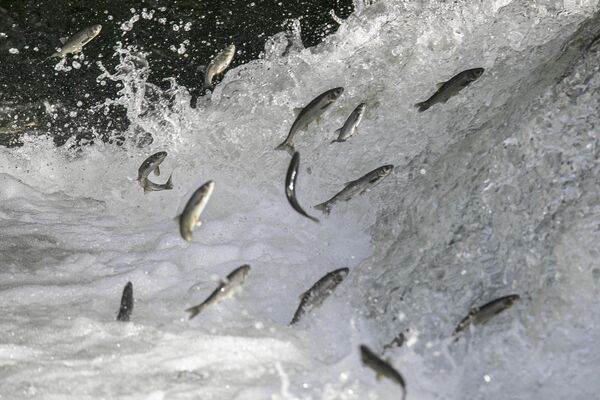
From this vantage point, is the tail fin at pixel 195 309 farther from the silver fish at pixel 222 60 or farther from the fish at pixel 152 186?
the silver fish at pixel 222 60

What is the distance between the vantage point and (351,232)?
454 centimetres

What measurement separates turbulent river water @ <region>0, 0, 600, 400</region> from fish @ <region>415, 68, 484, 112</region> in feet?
0.49

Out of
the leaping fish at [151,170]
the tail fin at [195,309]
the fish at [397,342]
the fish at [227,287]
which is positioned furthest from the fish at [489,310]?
the leaping fish at [151,170]

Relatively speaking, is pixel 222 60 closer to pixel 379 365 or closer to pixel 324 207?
pixel 324 207

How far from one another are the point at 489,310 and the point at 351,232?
1323 millimetres

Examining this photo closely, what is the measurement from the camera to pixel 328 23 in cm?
743

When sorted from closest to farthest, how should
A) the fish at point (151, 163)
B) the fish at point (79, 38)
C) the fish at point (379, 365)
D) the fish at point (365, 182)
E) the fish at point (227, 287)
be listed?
the fish at point (379, 365)
the fish at point (227, 287)
the fish at point (365, 182)
the fish at point (151, 163)
the fish at point (79, 38)

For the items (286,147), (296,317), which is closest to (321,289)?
(296,317)

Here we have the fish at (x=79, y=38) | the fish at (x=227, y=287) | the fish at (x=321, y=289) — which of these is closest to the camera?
the fish at (x=227, y=287)

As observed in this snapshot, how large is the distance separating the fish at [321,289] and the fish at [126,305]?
0.71 meters

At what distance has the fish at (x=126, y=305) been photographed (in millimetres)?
3830

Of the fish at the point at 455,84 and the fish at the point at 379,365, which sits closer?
the fish at the point at 379,365

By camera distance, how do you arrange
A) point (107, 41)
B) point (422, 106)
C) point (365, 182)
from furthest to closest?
point (107, 41) < point (422, 106) < point (365, 182)

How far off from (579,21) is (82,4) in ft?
12.8
